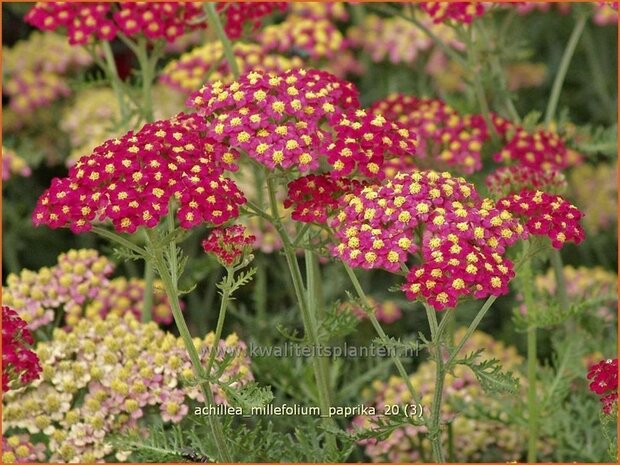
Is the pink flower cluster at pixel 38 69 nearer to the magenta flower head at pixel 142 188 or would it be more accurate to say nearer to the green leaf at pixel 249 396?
the magenta flower head at pixel 142 188

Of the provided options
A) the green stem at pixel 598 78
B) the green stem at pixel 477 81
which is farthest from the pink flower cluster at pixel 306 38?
the green stem at pixel 598 78

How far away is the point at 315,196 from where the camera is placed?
137 inches

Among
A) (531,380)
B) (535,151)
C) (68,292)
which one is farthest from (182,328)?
(535,151)

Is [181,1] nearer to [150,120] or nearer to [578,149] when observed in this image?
[150,120]

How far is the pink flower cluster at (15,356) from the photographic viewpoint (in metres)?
3.51

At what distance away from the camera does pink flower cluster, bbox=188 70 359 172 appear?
339 centimetres

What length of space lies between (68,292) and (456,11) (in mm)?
1867

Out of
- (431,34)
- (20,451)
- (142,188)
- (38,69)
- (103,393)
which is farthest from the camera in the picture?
(38,69)

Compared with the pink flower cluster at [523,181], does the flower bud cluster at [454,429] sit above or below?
below

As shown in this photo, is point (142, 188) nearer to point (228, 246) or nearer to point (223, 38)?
point (228, 246)

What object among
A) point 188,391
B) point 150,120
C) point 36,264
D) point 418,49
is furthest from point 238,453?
point 418,49

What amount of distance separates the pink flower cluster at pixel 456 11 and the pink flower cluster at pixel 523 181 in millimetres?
721

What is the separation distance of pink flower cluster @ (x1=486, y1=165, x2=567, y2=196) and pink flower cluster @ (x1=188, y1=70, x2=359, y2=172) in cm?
72

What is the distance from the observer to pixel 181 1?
4660 millimetres
